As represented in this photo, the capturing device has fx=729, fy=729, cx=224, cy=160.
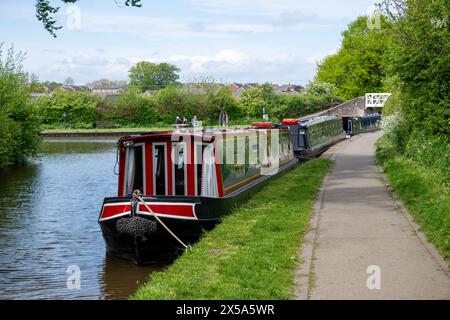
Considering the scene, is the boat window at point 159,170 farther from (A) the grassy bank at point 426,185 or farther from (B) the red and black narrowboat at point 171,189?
(A) the grassy bank at point 426,185

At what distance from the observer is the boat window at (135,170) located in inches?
539

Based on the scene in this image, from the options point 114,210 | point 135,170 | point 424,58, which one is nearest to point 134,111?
point 424,58

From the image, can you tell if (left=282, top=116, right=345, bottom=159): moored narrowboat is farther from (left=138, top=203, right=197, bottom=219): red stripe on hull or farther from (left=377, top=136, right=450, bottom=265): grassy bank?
(left=138, top=203, right=197, bottom=219): red stripe on hull

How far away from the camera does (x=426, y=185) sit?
14156 mm

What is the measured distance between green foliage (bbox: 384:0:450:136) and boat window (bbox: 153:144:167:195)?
7238 mm

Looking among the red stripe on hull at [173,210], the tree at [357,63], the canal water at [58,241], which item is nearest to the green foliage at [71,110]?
the tree at [357,63]

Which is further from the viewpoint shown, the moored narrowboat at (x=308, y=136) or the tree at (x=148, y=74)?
the tree at (x=148, y=74)

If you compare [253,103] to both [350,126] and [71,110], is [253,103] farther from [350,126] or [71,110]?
[350,126]

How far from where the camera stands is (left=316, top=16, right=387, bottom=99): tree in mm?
69188

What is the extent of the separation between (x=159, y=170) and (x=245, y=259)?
4837 mm

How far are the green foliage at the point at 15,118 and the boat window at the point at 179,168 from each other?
53.8ft

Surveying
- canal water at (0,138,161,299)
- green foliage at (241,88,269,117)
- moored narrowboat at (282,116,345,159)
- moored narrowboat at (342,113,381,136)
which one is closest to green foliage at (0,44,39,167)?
canal water at (0,138,161,299)
